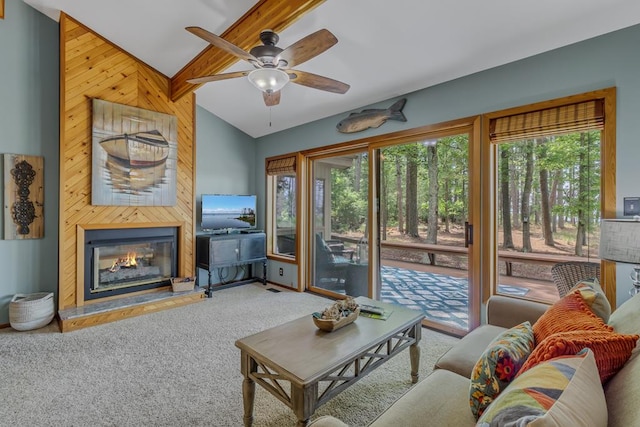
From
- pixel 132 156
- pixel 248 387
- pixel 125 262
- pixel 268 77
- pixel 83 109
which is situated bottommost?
pixel 248 387

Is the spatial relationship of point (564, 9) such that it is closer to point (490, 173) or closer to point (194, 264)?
point (490, 173)

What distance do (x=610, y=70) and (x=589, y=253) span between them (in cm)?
143

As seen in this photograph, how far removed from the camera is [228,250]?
4.59m

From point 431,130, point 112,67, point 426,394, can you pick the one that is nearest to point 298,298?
point 431,130

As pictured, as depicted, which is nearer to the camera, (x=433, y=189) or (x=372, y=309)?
(x=372, y=309)

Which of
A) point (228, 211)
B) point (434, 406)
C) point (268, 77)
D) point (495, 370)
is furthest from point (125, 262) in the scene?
point (495, 370)

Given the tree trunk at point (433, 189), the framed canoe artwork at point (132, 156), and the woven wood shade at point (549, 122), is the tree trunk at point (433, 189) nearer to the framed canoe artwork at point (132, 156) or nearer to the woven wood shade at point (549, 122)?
the woven wood shade at point (549, 122)

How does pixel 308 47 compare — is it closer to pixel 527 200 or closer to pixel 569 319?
pixel 569 319

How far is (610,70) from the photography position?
7.50 ft

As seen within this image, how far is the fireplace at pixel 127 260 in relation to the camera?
145 inches

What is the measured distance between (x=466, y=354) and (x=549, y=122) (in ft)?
6.76

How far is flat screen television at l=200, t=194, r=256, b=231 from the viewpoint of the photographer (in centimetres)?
466

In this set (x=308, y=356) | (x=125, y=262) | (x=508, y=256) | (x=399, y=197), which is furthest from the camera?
(x=125, y=262)

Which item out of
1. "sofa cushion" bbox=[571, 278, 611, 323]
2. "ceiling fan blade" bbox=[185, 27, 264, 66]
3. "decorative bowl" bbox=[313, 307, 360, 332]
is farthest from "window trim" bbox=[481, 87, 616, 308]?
"ceiling fan blade" bbox=[185, 27, 264, 66]
